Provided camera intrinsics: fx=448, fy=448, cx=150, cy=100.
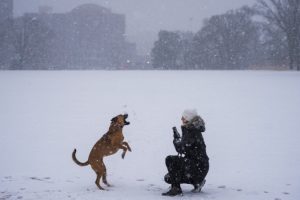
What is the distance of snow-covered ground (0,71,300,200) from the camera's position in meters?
6.40

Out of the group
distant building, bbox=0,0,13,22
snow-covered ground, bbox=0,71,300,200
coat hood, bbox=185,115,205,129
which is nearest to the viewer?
coat hood, bbox=185,115,205,129

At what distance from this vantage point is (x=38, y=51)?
54.5m

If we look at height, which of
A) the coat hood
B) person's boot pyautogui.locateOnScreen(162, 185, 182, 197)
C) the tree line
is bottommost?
person's boot pyautogui.locateOnScreen(162, 185, 182, 197)

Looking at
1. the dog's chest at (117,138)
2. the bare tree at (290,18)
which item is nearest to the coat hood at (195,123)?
the dog's chest at (117,138)

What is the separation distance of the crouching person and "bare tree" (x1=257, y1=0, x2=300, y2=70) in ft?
92.7

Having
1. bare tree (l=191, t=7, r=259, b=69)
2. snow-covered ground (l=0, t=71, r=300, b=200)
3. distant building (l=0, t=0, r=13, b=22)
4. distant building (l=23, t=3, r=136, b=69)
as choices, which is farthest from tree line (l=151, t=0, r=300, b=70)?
distant building (l=0, t=0, r=13, b=22)

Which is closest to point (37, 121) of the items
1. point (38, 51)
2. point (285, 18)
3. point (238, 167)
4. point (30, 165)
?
point (30, 165)

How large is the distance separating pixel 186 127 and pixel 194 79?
58.5ft

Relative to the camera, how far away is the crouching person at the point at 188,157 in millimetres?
5625

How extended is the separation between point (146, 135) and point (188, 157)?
16.5ft

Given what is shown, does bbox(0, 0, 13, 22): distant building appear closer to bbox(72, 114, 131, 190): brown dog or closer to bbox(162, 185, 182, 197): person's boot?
bbox(72, 114, 131, 190): brown dog

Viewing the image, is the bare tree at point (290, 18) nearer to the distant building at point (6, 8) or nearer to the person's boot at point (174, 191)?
the person's boot at point (174, 191)

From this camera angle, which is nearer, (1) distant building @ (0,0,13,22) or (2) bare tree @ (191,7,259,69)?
(2) bare tree @ (191,7,259,69)

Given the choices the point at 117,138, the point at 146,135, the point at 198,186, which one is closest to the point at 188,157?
the point at 198,186
